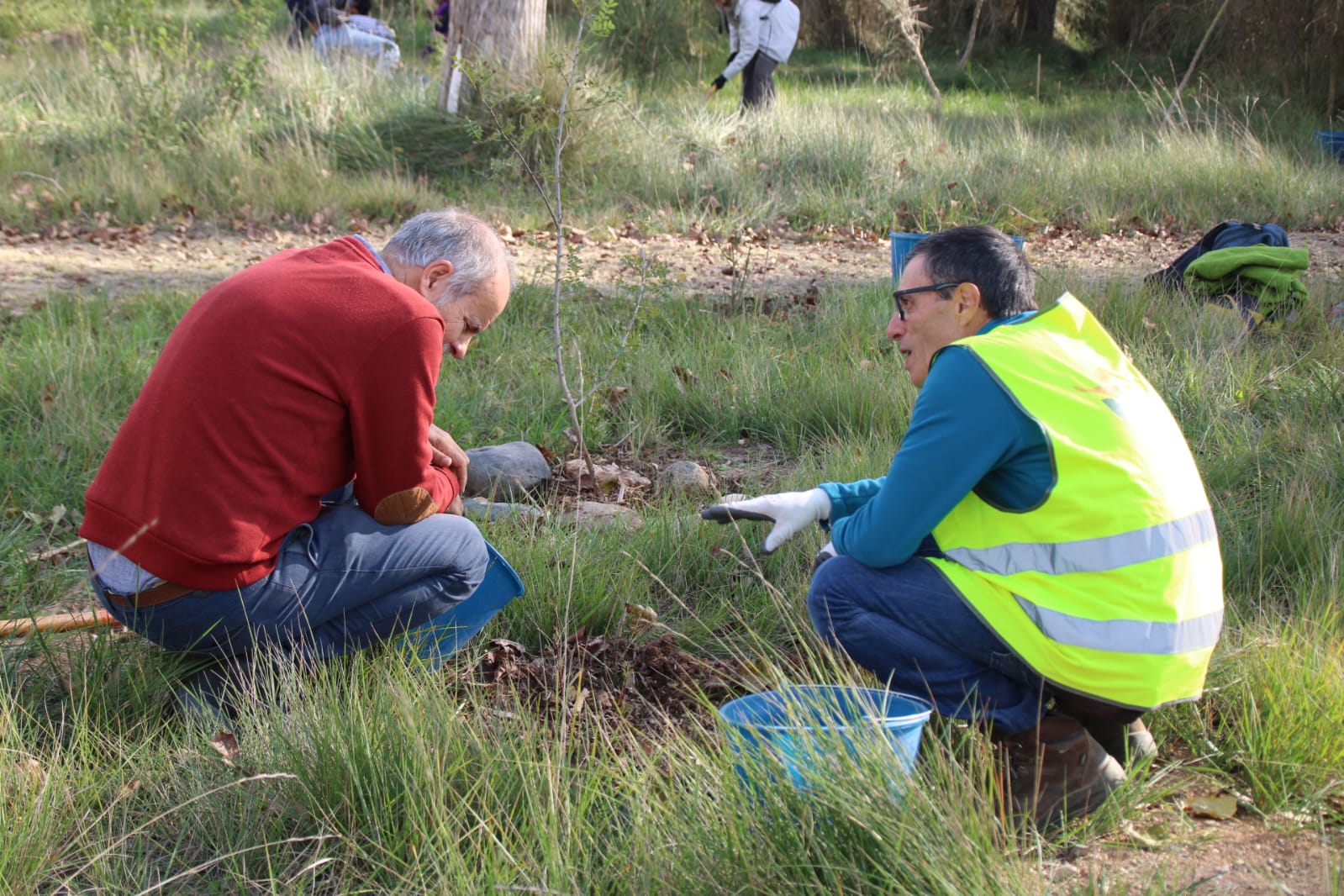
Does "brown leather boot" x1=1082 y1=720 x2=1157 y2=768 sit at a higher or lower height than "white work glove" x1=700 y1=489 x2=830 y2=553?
lower

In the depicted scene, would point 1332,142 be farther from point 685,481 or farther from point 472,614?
point 472,614

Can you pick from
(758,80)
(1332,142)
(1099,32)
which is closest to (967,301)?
(758,80)

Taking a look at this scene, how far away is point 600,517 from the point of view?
4188 mm

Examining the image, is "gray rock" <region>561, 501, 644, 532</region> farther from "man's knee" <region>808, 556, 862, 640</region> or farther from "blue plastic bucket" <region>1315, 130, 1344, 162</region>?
"blue plastic bucket" <region>1315, 130, 1344, 162</region>

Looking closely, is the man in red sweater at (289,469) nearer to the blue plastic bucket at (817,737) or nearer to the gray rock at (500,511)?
the gray rock at (500,511)

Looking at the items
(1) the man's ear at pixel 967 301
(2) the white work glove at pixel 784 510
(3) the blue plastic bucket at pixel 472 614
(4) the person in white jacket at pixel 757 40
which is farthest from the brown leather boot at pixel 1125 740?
(4) the person in white jacket at pixel 757 40

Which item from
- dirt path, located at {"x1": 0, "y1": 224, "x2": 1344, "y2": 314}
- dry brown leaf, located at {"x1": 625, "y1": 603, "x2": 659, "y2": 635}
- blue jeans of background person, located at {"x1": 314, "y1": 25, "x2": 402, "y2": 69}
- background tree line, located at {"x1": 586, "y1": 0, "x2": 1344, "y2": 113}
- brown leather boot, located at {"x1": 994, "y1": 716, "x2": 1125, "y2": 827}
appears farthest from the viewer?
background tree line, located at {"x1": 586, "y1": 0, "x2": 1344, "y2": 113}

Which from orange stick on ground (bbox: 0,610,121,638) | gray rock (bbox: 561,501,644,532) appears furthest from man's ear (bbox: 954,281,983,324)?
orange stick on ground (bbox: 0,610,121,638)

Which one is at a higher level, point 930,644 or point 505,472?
point 930,644

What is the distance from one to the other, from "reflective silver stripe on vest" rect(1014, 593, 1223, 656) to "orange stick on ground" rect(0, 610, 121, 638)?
2525 millimetres

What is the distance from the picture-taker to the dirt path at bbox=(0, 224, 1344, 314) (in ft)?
23.1

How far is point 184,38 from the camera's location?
33.8 ft

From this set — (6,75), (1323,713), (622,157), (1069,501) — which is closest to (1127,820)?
(1323,713)

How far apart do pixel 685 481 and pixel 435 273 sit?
173cm
